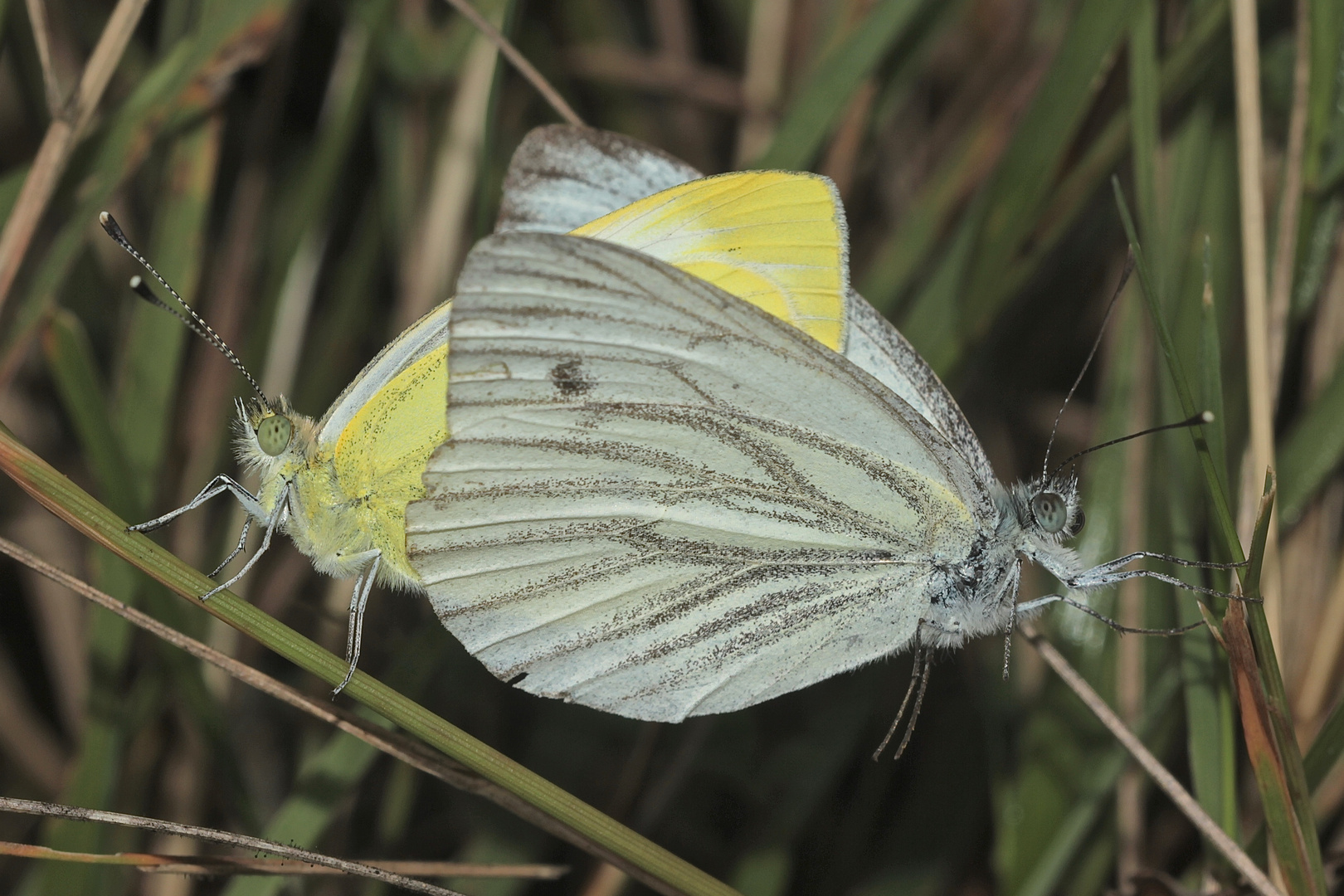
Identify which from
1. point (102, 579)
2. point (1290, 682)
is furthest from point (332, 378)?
point (1290, 682)

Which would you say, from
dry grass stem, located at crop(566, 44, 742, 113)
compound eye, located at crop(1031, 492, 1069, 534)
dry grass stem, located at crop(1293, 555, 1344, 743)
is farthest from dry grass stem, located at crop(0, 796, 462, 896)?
dry grass stem, located at crop(566, 44, 742, 113)

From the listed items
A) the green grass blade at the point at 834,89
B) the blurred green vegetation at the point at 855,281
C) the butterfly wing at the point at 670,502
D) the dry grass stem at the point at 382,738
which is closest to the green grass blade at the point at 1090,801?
the blurred green vegetation at the point at 855,281

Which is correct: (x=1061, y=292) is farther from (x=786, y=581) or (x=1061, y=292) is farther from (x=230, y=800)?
(x=230, y=800)

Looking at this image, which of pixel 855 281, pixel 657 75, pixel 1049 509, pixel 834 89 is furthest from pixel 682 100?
pixel 1049 509

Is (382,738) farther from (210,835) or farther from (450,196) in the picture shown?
(450,196)

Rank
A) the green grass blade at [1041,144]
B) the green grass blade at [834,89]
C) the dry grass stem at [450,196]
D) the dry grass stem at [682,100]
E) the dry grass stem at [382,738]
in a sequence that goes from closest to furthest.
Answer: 1. the dry grass stem at [382,738]
2. the green grass blade at [1041,144]
3. the green grass blade at [834,89]
4. the dry grass stem at [450,196]
5. the dry grass stem at [682,100]

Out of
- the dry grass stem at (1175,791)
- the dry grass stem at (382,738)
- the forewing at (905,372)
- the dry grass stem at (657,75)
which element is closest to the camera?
the dry grass stem at (382,738)

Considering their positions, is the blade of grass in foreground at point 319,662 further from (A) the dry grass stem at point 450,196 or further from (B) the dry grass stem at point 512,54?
(A) the dry grass stem at point 450,196
